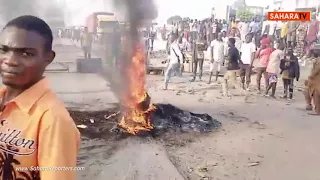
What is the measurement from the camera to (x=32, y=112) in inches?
35.9

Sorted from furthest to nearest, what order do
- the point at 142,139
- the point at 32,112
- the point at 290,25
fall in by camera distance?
1. the point at 290,25
2. the point at 142,139
3. the point at 32,112

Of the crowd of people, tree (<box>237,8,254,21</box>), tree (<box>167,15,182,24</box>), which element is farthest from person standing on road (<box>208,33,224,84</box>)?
tree (<box>167,15,182,24</box>)

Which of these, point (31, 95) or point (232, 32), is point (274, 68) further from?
point (31, 95)

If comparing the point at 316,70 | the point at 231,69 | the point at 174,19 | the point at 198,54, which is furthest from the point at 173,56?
the point at 316,70

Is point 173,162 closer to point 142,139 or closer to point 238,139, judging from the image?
point 142,139

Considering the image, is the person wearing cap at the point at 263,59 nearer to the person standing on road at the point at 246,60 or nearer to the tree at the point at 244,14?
the person standing on road at the point at 246,60

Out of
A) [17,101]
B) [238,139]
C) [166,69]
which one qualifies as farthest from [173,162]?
[166,69]

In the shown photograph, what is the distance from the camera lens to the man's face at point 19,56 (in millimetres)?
983

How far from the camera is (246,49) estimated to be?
6379 mm

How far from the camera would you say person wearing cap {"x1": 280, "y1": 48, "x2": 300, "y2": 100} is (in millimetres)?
5891

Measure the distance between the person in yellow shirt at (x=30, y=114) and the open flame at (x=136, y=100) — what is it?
314 cm

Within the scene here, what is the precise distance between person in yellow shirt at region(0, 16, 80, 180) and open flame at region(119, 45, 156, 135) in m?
3.14

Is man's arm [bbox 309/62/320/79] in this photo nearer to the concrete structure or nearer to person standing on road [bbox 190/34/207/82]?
the concrete structure

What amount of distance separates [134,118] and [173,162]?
1.04 meters
